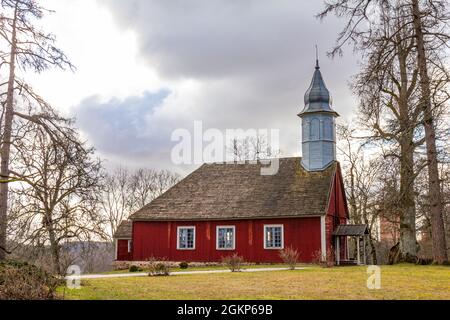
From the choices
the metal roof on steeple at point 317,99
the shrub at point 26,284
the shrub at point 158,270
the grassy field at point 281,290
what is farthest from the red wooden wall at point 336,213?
the shrub at point 26,284

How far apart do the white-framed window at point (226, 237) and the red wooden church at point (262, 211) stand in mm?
11

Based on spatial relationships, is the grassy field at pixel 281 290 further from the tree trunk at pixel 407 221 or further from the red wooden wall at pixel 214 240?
the red wooden wall at pixel 214 240

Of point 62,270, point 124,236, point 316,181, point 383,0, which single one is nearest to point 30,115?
point 62,270

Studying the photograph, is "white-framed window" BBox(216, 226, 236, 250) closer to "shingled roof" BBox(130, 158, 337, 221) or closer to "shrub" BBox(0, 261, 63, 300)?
"shingled roof" BBox(130, 158, 337, 221)

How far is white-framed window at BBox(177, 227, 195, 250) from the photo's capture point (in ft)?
102

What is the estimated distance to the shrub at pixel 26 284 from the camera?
1081 centimetres

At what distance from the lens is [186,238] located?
31.4m

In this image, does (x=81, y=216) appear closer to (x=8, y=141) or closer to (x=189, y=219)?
(x=8, y=141)

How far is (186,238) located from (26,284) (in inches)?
808

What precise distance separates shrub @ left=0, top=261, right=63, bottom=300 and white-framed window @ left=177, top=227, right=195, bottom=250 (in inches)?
747

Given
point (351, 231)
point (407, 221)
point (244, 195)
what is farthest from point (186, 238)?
point (407, 221)

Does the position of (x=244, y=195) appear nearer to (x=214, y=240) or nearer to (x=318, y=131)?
(x=214, y=240)

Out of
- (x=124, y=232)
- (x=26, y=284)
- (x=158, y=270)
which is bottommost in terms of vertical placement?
(x=158, y=270)

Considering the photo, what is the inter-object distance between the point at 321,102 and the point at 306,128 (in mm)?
1785
